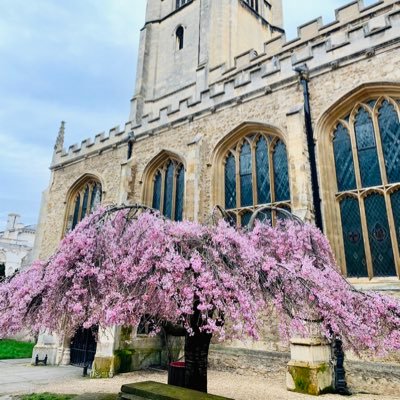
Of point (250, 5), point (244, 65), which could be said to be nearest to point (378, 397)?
point (244, 65)

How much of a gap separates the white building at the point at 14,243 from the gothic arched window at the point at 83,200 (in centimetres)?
1932

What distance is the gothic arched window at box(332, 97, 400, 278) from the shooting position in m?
6.66

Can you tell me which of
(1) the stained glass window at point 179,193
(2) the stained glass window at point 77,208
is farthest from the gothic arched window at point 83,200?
(1) the stained glass window at point 179,193

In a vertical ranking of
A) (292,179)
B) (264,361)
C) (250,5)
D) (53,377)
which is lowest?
(53,377)

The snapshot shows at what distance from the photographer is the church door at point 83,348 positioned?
31.5ft

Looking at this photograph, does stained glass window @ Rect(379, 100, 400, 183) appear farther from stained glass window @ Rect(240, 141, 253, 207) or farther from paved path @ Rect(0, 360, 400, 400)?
paved path @ Rect(0, 360, 400, 400)

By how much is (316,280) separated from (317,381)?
3088mm

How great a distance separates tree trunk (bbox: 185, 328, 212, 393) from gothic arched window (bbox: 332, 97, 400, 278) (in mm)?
4315

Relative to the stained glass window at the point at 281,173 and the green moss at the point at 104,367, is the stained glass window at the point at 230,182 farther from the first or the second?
the green moss at the point at 104,367

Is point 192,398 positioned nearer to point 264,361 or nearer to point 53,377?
point 264,361

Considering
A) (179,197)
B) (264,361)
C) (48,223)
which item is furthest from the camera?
(48,223)

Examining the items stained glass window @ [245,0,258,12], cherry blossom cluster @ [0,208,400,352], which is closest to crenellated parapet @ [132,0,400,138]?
stained glass window @ [245,0,258,12]

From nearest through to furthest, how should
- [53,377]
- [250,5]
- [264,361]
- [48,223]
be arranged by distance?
[264,361] < [53,377] < [48,223] < [250,5]

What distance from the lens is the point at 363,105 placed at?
7668 millimetres
